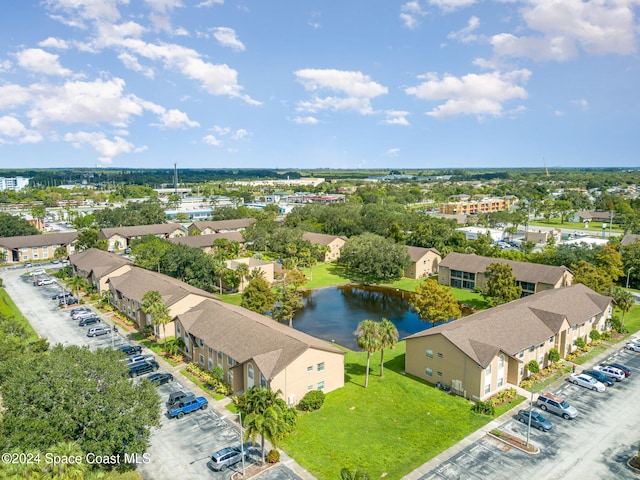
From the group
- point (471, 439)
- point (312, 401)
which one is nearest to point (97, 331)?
point (312, 401)

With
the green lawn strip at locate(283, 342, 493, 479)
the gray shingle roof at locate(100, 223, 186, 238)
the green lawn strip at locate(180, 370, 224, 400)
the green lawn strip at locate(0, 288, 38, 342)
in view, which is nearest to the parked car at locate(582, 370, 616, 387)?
the green lawn strip at locate(283, 342, 493, 479)

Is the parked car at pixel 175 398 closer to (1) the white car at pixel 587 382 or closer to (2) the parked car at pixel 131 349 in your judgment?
(2) the parked car at pixel 131 349

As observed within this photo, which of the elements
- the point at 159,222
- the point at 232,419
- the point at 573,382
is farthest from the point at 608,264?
the point at 159,222

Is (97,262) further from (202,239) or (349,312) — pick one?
(349,312)

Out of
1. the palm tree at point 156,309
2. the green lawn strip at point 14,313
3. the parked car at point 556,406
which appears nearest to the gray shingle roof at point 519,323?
the parked car at point 556,406

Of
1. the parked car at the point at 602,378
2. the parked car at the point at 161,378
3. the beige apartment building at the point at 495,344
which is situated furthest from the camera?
the parked car at the point at 602,378

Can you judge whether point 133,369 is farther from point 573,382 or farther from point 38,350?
point 573,382
